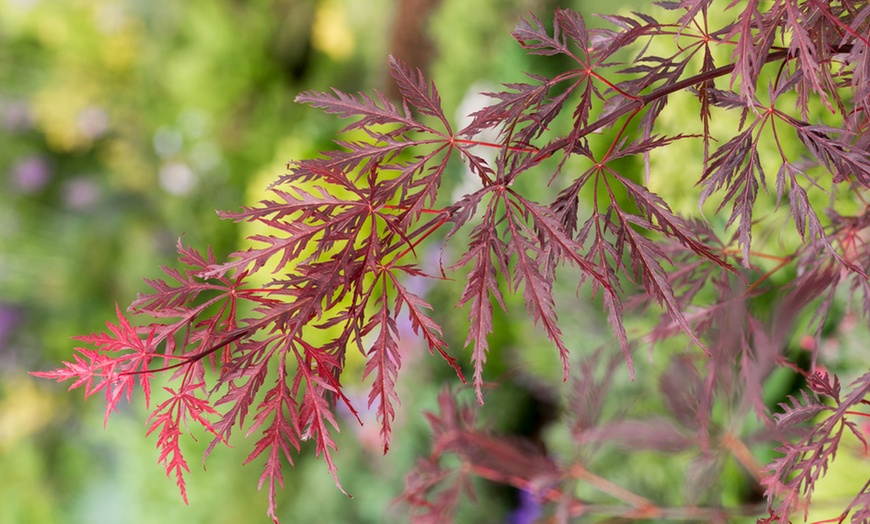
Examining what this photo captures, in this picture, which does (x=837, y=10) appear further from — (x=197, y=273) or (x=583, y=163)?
(x=583, y=163)

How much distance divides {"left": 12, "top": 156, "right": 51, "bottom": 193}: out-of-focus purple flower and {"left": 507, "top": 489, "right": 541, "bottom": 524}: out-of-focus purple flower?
1.78 metres

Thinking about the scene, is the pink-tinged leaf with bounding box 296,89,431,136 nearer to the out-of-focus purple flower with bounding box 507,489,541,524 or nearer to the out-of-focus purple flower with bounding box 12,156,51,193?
the out-of-focus purple flower with bounding box 507,489,541,524

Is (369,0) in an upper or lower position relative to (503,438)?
upper

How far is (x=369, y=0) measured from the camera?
1.82m

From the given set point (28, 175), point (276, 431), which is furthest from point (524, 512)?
point (28, 175)

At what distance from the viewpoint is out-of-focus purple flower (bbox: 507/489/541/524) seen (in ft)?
3.31

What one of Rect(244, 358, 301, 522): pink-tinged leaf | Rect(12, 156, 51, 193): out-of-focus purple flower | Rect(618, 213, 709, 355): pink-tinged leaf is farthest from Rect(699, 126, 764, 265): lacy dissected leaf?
Rect(12, 156, 51, 193): out-of-focus purple flower

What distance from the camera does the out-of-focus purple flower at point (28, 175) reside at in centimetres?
218

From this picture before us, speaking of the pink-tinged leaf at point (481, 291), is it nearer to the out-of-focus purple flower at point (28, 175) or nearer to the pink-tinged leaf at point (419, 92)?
the pink-tinged leaf at point (419, 92)

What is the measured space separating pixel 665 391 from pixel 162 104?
1680 millimetres

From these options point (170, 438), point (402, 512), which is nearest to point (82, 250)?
point (402, 512)

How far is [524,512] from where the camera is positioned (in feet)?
3.40

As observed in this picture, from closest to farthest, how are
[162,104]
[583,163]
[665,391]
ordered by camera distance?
[665,391] → [583,163] → [162,104]

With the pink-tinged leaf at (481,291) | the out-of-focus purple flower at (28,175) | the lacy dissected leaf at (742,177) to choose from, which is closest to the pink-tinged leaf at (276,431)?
the pink-tinged leaf at (481,291)
